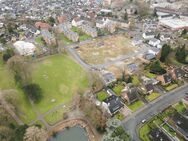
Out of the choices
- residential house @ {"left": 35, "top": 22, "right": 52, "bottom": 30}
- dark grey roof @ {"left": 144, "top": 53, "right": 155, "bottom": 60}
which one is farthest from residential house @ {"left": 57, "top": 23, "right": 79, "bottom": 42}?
dark grey roof @ {"left": 144, "top": 53, "right": 155, "bottom": 60}

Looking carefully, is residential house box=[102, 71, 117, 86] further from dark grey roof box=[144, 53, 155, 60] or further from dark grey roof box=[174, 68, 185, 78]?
dark grey roof box=[174, 68, 185, 78]

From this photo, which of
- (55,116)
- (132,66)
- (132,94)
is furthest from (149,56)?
(55,116)

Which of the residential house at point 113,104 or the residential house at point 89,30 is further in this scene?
the residential house at point 89,30

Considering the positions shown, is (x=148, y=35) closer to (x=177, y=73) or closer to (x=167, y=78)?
(x=177, y=73)

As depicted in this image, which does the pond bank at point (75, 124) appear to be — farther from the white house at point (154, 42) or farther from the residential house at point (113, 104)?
the white house at point (154, 42)

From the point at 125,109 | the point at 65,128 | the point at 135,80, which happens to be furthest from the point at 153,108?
the point at 65,128

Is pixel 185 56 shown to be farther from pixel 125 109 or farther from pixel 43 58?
pixel 43 58

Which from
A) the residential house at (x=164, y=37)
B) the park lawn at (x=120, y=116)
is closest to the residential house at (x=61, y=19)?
the residential house at (x=164, y=37)
